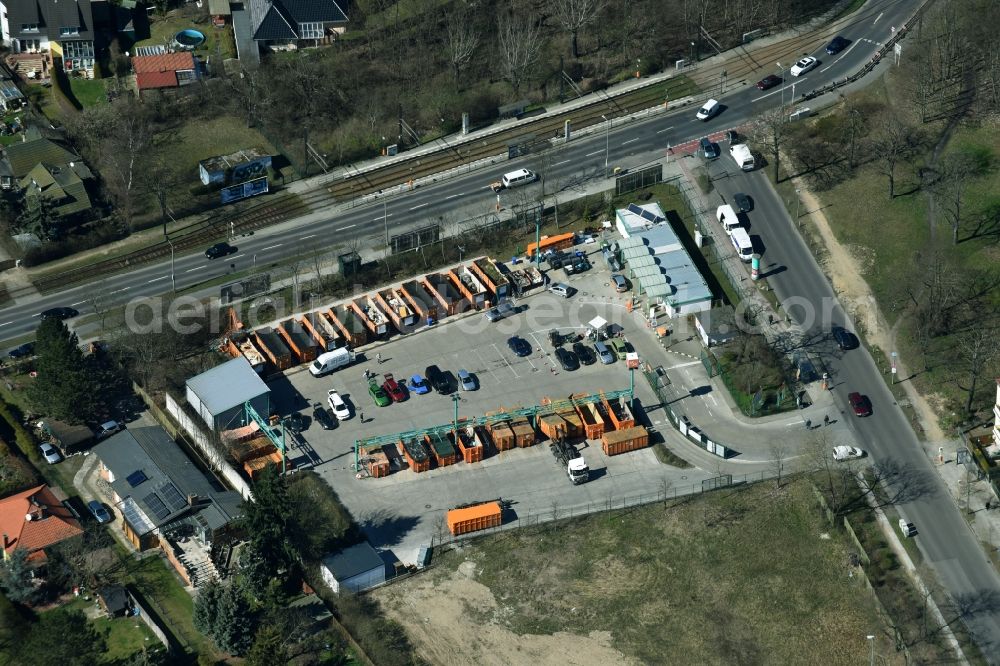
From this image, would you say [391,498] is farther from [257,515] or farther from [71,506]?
[71,506]

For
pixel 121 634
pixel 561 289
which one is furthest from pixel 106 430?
pixel 561 289

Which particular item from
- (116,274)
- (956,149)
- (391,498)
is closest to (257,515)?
(391,498)

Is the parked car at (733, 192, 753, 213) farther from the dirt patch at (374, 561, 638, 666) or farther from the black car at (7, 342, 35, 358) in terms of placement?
the black car at (7, 342, 35, 358)

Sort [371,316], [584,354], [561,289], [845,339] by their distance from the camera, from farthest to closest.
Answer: [561,289], [371,316], [584,354], [845,339]

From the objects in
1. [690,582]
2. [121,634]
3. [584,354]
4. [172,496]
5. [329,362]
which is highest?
[329,362]

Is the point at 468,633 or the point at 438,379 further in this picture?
the point at 438,379

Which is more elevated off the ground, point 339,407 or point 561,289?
point 561,289

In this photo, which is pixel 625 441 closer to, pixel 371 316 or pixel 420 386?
pixel 420 386
